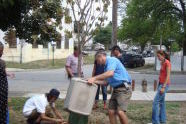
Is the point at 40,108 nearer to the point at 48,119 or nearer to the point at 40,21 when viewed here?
the point at 48,119

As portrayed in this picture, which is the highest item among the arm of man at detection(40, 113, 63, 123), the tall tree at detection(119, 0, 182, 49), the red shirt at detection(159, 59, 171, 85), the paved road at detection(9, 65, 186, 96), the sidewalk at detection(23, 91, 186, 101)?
the tall tree at detection(119, 0, 182, 49)

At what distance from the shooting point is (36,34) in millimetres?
11477

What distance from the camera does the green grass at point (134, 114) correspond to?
9.55 meters

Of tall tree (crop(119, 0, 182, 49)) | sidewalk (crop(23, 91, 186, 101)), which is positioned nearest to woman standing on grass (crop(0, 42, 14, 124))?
sidewalk (crop(23, 91, 186, 101))

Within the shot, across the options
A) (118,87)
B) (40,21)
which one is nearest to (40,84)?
(40,21)

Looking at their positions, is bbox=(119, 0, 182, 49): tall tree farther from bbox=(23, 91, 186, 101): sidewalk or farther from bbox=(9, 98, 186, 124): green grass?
bbox=(9, 98, 186, 124): green grass

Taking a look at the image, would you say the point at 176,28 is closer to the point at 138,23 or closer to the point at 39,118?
the point at 138,23

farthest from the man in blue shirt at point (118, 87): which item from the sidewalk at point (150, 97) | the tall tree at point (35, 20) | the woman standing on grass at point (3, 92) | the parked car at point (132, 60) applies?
the parked car at point (132, 60)

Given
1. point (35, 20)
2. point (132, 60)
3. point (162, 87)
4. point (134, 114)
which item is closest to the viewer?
point (162, 87)

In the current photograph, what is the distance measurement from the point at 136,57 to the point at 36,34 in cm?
2988

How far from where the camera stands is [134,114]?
1036 centimetres

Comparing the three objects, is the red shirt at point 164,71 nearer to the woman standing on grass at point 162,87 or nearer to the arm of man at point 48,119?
the woman standing on grass at point 162,87

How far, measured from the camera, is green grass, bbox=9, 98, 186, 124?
9547mm

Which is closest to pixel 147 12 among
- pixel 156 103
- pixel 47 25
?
pixel 47 25
